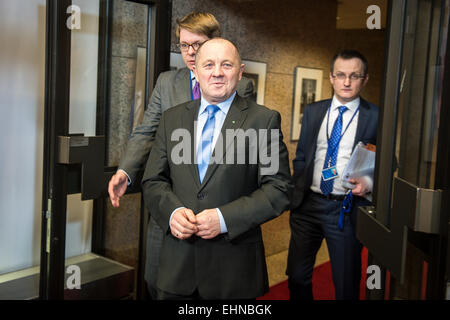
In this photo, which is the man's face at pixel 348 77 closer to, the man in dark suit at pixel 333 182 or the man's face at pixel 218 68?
the man in dark suit at pixel 333 182

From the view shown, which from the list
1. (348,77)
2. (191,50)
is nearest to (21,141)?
(191,50)

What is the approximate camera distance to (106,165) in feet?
8.11

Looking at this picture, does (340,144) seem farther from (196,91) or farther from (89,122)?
(89,122)

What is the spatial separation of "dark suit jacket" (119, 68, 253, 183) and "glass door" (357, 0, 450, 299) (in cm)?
101

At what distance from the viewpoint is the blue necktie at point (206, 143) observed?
71.3 inches

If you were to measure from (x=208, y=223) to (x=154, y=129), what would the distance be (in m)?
0.68

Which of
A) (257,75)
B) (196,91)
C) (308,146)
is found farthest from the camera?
(257,75)

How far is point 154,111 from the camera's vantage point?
7.25 ft

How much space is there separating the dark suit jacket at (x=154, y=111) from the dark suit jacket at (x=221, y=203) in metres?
0.29

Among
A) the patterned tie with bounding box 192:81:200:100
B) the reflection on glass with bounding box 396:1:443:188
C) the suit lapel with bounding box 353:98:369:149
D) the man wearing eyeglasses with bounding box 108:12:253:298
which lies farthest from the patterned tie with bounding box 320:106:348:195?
the reflection on glass with bounding box 396:1:443:188

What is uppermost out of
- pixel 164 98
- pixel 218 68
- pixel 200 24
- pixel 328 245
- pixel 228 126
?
pixel 200 24
